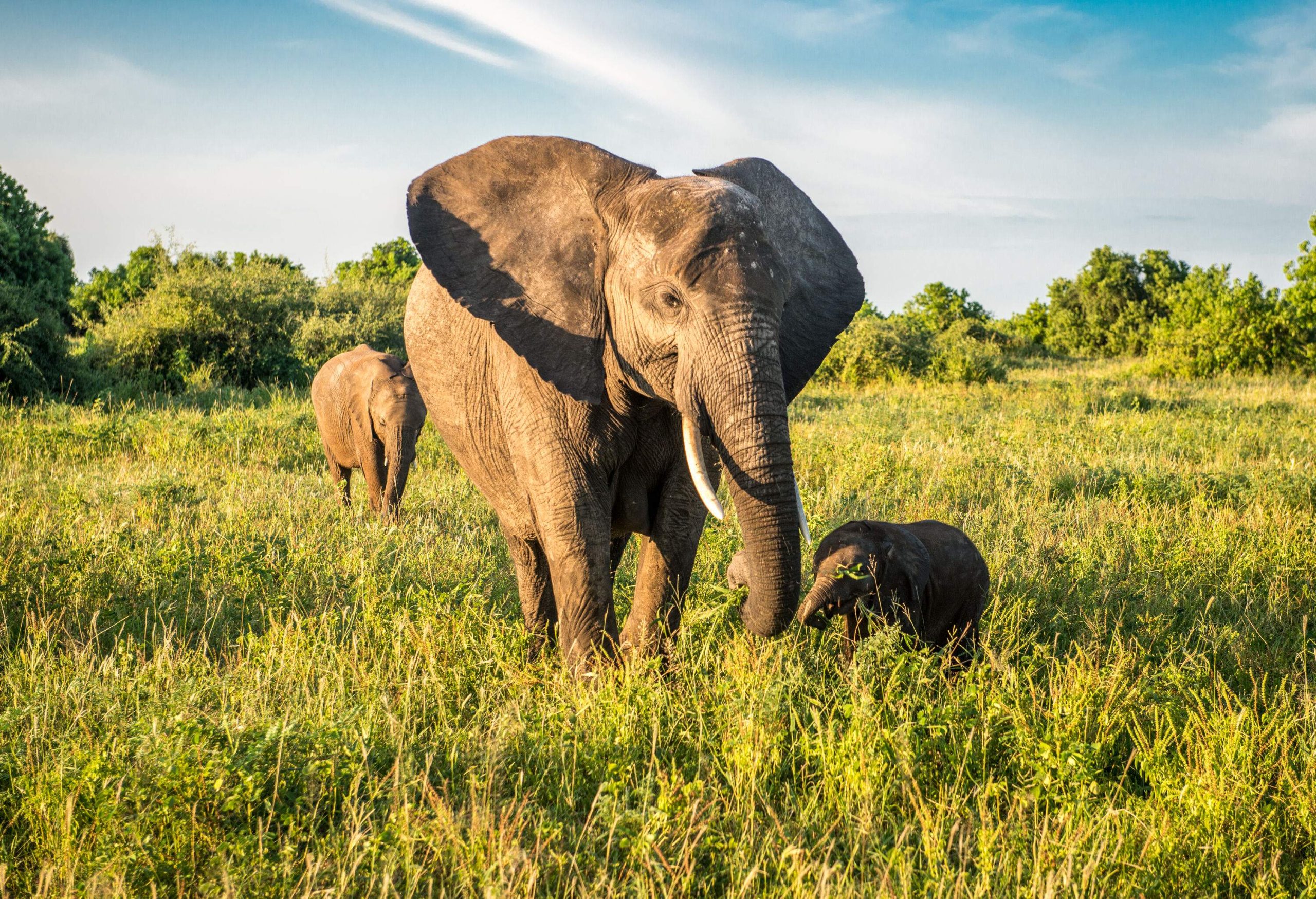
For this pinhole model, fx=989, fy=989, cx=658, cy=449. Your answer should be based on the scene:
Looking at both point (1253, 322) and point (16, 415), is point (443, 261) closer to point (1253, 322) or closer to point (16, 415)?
point (16, 415)

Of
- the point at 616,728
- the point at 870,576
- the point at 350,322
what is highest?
the point at 350,322

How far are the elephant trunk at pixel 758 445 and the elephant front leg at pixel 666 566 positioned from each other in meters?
0.84

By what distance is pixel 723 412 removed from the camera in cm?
331

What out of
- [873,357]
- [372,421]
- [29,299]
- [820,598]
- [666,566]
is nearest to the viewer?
[666,566]

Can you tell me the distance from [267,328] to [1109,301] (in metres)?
40.6

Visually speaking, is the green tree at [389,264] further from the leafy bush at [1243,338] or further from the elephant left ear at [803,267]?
the elephant left ear at [803,267]

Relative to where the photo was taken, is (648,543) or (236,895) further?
(648,543)

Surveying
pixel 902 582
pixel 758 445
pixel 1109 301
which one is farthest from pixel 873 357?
pixel 1109 301

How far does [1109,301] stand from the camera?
4759 cm

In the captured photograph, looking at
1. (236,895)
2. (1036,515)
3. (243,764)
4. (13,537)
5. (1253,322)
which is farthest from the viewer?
(1253,322)

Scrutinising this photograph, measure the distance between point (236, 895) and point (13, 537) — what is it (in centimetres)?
491

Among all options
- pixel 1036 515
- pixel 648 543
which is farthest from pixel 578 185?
pixel 1036 515

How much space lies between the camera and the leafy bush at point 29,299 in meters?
14.7

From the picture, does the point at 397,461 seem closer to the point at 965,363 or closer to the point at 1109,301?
the point at 965,363
